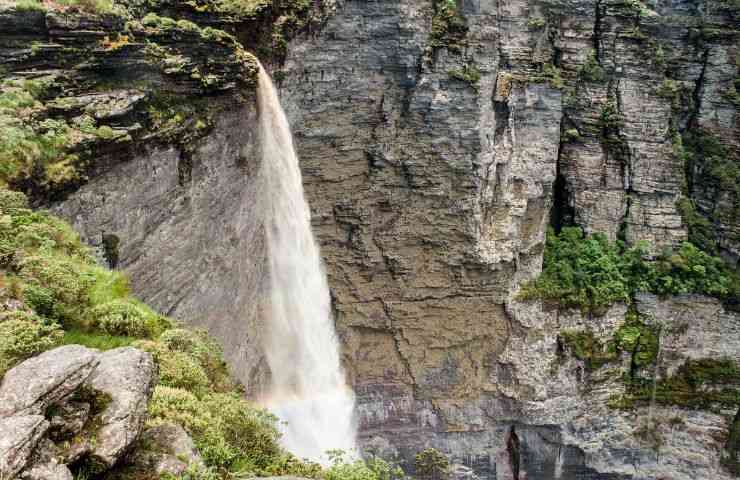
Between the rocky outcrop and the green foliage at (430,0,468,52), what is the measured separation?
17.8 meters

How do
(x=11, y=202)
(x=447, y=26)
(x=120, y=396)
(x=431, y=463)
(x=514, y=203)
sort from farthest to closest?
1. (x=431, y=463)
2. (x=514, y=203)
3. (x=447, y=26)
4. (x=11, y=202)
5. (x=120, y=396)

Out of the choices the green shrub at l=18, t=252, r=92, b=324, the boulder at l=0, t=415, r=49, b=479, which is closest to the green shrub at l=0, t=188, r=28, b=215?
the green shrub at l=18, t=252, r=92, b=324

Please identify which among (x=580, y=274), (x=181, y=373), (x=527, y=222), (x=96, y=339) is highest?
(x=96, y=339)

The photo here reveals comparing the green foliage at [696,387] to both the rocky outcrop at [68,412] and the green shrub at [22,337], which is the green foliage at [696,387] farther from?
the green shrub at [22,337]

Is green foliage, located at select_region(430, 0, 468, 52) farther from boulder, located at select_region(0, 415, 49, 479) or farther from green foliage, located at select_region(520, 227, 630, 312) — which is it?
boulder, located at select_region(0, 415, 49, 479)

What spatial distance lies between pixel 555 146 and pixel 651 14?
679cm

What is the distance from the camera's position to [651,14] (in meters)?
22.6

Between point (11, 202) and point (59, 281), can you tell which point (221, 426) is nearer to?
point (59, 281)

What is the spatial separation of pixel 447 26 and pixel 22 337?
60.0 feet

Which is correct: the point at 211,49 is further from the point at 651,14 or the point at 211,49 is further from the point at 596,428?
the point at 596,428

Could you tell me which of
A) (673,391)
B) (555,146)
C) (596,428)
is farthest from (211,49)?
(673,391)

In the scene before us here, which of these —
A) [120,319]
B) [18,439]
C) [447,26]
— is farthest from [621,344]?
[18,439]

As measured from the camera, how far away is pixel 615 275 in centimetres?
2409

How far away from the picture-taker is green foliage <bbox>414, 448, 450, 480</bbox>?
23.2 metres
